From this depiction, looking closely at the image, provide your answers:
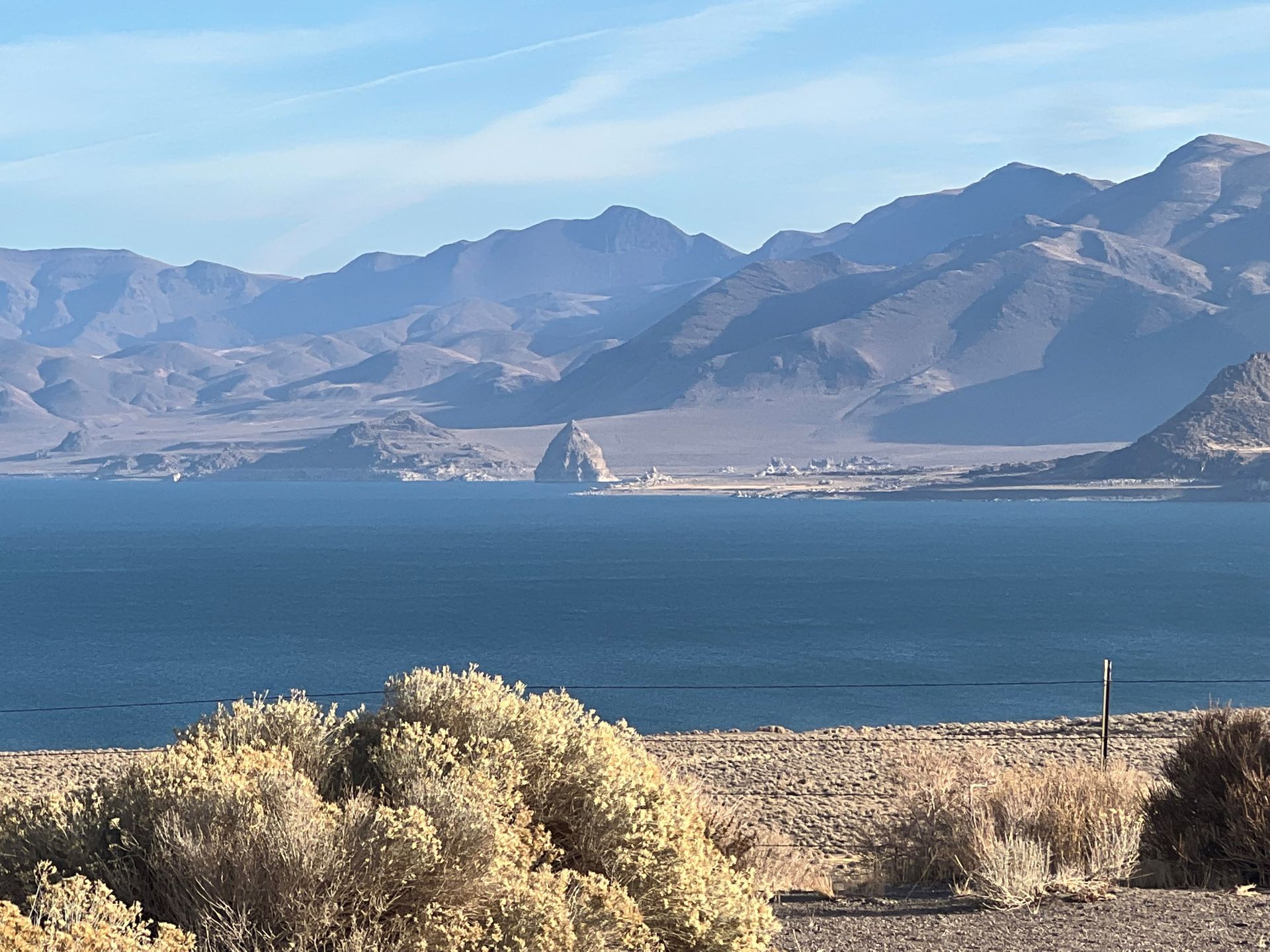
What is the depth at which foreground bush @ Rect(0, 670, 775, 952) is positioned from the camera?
5422 mm

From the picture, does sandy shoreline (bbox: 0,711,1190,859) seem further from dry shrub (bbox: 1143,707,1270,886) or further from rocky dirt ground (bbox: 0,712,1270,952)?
dry shrub (bbox: 1143,707,1270,886)

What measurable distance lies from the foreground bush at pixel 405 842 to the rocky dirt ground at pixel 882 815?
1324 mm

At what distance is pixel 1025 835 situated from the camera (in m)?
9.39

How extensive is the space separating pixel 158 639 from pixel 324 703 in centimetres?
2382

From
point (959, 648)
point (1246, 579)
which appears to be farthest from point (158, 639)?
point (1246, 579)

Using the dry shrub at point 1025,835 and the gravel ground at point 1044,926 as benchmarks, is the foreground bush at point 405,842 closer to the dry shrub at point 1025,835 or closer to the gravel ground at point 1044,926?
the gravel ground at point 1044,926

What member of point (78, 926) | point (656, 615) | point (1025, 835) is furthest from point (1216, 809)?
point (656, 615)

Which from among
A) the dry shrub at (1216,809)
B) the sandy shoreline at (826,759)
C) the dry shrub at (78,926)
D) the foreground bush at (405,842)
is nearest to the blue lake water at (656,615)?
the sandy shoreline at (826,759)

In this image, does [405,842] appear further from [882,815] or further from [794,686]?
[794,686]

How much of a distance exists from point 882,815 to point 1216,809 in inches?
236

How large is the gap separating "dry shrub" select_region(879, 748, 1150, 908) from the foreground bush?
2.38 m

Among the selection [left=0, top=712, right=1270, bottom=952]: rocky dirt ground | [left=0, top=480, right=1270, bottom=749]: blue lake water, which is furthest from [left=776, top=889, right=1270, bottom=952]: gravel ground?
[left=0, top=480, right=1270, bottom=749]: blue lake water

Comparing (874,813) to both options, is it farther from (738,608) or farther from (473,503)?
(473,503)

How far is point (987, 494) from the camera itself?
560 feet
